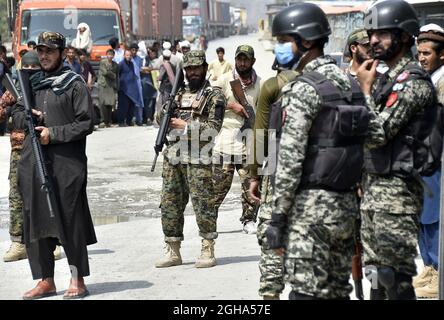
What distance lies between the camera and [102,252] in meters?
9.24

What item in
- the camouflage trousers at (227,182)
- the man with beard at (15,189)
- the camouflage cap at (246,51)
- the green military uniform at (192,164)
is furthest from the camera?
the camouflage trousers at (227,182)

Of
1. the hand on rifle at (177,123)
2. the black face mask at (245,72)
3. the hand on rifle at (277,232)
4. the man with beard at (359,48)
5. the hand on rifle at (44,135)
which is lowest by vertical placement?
the hand on rifle at (277,232)

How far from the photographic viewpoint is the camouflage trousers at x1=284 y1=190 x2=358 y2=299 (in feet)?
16.8

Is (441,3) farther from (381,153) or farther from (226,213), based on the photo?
(381,153)

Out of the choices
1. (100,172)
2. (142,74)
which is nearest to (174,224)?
(100,172)

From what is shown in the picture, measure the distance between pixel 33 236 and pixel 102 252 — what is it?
2035 millimetres

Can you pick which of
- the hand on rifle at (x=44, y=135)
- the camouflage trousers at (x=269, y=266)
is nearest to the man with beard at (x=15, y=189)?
the hand on rifle at (x=44, y=135)

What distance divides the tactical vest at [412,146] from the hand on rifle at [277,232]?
772 mm

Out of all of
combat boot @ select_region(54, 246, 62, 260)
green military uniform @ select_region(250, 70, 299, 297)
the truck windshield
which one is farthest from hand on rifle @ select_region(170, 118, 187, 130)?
the truck windshield

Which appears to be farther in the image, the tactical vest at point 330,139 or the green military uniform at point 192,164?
the green military uniform at point 192,164

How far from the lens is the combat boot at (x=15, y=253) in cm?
889

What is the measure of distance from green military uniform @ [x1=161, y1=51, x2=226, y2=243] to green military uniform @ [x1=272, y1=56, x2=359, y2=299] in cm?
316

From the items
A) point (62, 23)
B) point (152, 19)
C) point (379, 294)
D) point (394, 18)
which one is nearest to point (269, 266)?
point (379, 294)

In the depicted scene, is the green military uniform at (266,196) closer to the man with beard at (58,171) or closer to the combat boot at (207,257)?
the man with beard at (58,171)
